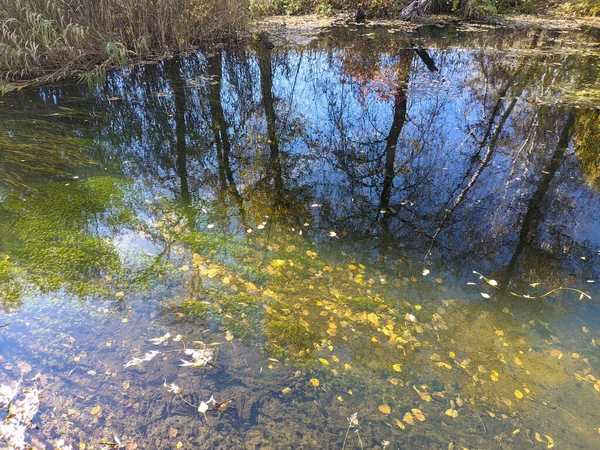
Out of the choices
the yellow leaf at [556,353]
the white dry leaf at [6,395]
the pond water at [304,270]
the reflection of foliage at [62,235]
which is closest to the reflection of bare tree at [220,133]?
the pond water at [304,270]

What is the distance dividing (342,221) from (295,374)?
5.44ft

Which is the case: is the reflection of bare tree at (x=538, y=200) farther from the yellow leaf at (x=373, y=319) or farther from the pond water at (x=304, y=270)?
the yellow leaf at (x=373, y=319)

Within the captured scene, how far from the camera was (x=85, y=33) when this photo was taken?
6.60 meters

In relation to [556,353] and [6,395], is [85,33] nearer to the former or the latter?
[6,395]

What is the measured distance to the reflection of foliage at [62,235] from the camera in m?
2.83

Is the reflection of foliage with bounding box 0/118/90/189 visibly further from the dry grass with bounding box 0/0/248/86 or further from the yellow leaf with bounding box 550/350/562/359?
the yellow leaf with bounding box 550/350/562/359

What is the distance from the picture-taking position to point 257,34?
9844 mm

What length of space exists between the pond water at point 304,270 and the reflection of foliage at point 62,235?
0.07ft

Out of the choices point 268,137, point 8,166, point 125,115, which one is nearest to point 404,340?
point 268,137

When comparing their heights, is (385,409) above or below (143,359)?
below

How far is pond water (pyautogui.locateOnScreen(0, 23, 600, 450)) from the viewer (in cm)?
202

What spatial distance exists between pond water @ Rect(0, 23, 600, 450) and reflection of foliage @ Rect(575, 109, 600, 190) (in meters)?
0.03

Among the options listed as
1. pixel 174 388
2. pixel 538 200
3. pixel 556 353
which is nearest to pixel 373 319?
pixel 556 353

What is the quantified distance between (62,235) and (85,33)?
5.13 metres
